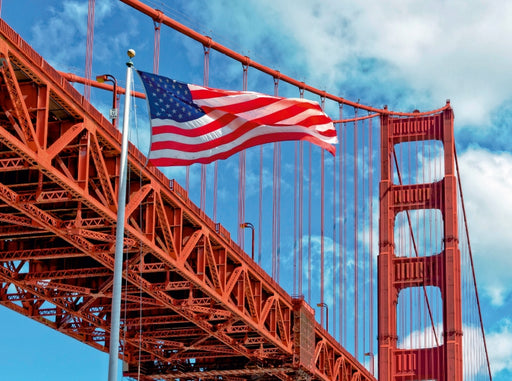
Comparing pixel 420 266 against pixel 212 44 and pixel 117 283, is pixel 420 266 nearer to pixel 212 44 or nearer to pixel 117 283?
pixel 212 44

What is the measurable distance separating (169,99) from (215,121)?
2.79m

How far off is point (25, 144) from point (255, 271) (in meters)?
19.6

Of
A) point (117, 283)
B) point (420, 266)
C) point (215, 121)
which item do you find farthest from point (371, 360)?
point (117, 283)

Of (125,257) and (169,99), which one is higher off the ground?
(169,99)

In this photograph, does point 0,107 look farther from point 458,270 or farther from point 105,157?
point 458,270

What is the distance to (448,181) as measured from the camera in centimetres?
7294

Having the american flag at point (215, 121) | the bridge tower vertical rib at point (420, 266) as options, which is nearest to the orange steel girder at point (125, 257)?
the american flag at point (215, 121)

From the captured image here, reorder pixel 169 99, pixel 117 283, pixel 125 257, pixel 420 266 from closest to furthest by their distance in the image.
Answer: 1. pixel 117 283
2. pixel 169 99
3. pixel 125 257
4. pixel 420 266

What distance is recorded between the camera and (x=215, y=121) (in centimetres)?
3666

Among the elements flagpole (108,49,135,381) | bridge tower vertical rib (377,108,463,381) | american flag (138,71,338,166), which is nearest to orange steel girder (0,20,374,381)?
american flag (138,71,338,166)

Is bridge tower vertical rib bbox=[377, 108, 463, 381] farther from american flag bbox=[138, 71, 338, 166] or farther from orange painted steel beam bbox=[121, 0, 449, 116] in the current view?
american flag bbox=[138, 71, 338, 166]

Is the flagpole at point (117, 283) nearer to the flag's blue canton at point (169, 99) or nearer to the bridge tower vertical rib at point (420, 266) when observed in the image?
the flag's blue canton at point (169, 99)

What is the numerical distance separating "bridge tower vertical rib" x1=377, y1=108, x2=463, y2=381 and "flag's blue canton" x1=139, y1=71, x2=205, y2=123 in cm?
3705

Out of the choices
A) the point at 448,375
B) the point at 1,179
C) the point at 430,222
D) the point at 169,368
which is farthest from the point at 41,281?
the point at 430,222
